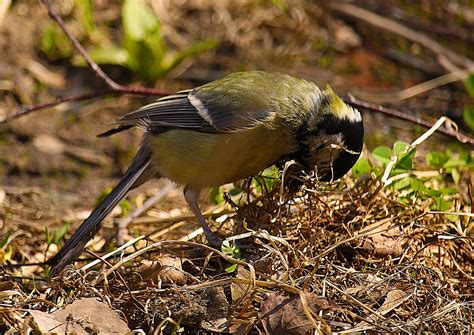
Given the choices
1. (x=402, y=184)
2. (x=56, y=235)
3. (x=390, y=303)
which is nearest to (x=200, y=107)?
(x=56, y=235)

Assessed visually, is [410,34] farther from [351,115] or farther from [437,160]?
[351,115]

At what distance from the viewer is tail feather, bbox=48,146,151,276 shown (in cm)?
395

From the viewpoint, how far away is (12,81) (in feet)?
20.3

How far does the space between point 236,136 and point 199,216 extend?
489 millimetres

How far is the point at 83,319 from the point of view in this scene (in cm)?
303

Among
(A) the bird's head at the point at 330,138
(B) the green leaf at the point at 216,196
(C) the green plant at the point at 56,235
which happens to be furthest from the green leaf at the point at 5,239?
(A) the bird's head at the point at 330,138

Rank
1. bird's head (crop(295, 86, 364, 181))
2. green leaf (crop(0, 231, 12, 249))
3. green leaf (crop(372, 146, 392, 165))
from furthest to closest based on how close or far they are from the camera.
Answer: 1. green leaf (crop(372, 146, 392, 165))
2. green leaf (crop(0, 231, 12, 249))
3. bird's head (crop(295, 86, 364, 181))

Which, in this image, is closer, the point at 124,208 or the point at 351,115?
the point at 351,115

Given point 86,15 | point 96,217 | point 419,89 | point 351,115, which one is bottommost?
point 419,89

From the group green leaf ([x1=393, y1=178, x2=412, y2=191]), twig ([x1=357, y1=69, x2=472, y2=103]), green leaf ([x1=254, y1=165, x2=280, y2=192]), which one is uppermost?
Answer: green leaf ([x1=254, y1=165, x2=280, y2=192])

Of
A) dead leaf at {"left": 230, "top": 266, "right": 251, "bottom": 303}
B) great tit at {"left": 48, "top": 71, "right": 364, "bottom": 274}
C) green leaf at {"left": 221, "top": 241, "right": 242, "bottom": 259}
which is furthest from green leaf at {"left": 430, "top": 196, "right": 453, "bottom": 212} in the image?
dead leaf at {"left": 230, "top": 266, "right": 251, "bottom": 303}

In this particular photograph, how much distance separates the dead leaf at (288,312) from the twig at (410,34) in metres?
4.07

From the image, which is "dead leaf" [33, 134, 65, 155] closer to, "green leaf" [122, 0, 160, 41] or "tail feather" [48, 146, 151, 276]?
"green leaf" [122, 0, 160, 41]

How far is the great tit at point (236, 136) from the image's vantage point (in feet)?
12.8
